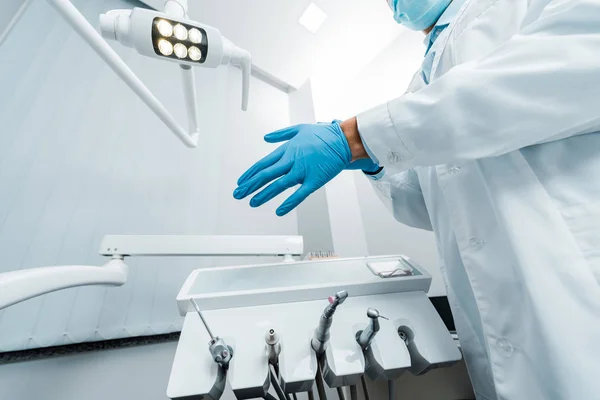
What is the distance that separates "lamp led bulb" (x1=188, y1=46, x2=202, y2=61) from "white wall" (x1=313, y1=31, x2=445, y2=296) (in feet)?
3.33

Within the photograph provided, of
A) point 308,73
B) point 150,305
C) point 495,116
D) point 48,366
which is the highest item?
point 308,73

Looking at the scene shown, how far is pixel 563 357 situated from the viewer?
289mm

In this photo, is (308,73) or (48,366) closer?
(48,366)

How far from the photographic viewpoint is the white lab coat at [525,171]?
303 mm

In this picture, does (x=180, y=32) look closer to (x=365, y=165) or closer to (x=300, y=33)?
(x=365, y=165)

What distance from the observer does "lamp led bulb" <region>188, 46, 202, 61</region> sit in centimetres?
51

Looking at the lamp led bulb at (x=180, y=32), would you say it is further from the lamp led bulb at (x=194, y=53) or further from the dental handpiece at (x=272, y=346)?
the dental handpiece at (x=272, y=346)

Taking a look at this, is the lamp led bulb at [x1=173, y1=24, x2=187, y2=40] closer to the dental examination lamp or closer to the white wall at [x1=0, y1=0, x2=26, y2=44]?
the dental examination lamp

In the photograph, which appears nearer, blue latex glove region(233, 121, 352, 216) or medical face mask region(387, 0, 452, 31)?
blue latex glove region(233, 121, 352, 216)

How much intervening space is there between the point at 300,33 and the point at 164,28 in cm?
126

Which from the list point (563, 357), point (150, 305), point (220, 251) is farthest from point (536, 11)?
point (150, 305)

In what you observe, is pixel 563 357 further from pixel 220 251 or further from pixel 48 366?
pixel 48 366

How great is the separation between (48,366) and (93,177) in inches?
25.1

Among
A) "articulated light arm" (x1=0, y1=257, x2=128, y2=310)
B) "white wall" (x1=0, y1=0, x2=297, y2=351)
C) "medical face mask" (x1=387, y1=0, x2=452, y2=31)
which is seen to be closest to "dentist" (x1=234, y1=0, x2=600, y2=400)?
"medical face mask" (x1=387, y1=0, x2=452, y2=31)
